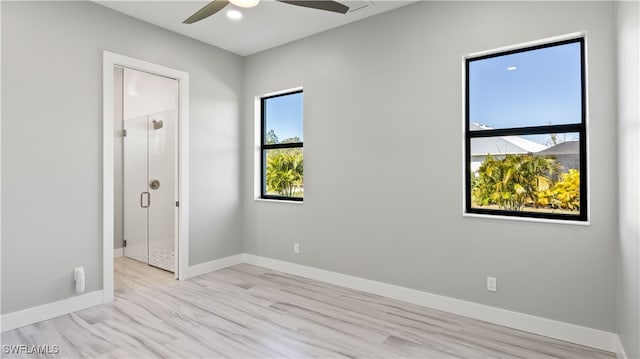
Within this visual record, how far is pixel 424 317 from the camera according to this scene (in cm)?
291

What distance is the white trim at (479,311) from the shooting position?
2425mm

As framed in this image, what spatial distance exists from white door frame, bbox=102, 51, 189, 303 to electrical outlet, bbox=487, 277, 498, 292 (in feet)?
10.5

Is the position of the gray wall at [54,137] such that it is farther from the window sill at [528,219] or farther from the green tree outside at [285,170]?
the window sill at [528,219]

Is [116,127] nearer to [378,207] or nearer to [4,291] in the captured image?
[4,291]

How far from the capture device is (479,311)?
2865mm

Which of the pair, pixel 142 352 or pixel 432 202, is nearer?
pixel 142 352

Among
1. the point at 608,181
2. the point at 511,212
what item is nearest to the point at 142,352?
the point at 511,212

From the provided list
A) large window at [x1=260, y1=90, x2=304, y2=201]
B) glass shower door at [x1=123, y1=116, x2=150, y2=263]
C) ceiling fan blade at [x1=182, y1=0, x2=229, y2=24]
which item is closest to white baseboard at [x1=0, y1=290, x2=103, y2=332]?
glass shower door at [x1=123, y1=116, x2=150, y2=263]

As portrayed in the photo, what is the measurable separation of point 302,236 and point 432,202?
1644mm

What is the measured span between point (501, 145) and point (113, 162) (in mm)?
3862

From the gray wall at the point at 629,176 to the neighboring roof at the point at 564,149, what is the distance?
1.08ft

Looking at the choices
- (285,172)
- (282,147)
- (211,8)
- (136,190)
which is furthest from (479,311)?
(136,190)

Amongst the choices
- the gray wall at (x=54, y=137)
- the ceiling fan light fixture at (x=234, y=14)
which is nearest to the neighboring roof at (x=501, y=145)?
the ceiling fan light fixture at (x=234, y=14)

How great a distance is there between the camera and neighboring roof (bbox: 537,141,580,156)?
2.57 metres
